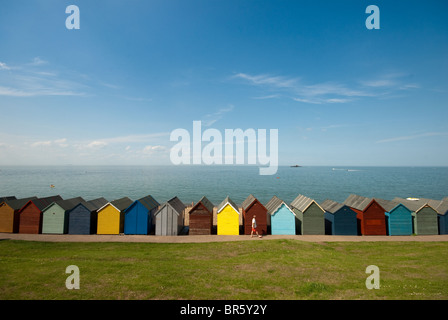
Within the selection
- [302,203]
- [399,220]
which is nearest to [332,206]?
[302,203]

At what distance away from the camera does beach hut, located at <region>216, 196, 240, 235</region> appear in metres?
24.8

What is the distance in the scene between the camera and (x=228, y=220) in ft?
81.8

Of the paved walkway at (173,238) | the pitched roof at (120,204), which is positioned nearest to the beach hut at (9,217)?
the paved walkway at (173,238)

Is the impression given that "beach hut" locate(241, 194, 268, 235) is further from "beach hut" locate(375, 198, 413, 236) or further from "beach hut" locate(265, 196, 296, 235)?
"beach hut" locate(375, 198, 413, 236)

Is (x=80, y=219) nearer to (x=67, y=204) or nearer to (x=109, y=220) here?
(x=67, y=204)

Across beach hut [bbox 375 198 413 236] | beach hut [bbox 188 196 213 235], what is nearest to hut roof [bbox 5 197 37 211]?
beach hut [bbox 188 196 213 235]

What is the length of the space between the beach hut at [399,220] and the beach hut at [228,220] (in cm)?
1691

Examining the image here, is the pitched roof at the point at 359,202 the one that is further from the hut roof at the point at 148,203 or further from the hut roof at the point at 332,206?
the hut roof at the point at 148,203

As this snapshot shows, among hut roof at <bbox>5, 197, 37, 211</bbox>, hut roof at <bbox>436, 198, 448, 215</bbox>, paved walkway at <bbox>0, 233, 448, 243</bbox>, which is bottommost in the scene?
paved walkway at <bbox>0, 233, 448, 243</bbox>

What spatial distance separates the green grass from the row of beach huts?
14.1ft
